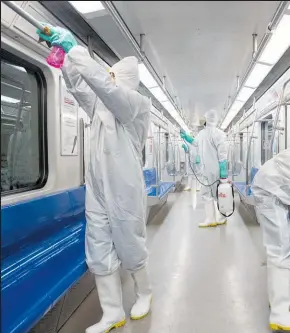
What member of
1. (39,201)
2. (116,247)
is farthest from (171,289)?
(39,201)

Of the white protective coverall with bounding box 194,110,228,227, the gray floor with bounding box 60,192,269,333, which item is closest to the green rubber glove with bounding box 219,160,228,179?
the white protective coverall with bounding box 194,110,228,227

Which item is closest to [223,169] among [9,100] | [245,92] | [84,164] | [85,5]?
[245,92]

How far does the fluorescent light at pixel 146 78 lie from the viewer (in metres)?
3.44

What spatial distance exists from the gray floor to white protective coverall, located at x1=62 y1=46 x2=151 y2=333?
0.32 metres

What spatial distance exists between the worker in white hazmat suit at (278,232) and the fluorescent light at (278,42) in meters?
1.24

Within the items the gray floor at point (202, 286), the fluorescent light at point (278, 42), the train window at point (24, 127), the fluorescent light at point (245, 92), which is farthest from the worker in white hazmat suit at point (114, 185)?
the fluorescent light at point (245, 92)

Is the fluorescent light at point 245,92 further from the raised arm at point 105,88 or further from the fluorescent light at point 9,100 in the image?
the fluorescent light at point 9,100

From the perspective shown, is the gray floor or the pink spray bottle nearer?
the pink spray bottle

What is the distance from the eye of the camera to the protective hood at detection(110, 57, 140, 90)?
1833 millimetres

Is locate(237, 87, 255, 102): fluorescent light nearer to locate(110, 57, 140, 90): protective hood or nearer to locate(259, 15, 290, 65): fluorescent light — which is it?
locate(259, 15, 290, 65): fluorescent light

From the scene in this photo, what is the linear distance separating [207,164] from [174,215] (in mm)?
1453

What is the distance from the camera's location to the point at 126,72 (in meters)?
1.85

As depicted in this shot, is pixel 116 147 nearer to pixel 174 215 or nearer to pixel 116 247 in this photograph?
pixel 116 247

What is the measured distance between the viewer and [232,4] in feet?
2.35
